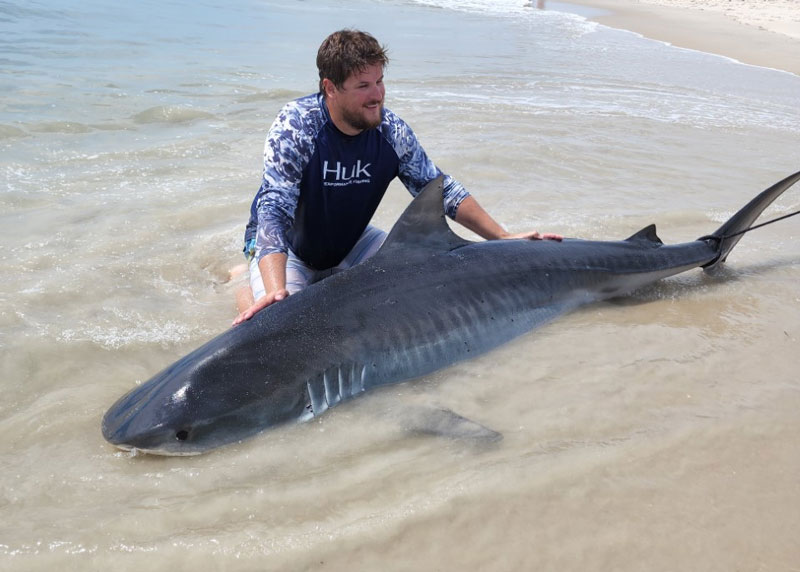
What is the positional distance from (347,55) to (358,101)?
0.23m

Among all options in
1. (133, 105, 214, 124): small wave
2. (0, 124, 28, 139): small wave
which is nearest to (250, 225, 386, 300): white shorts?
(0, 124, 28, 139): small wave

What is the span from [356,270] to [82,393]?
1.30 meters

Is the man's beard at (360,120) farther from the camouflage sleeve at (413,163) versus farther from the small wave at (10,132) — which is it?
the small wave at (10,132)

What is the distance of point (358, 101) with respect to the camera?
12.0 feet

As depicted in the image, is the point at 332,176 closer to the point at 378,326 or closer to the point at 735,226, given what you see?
the point at 378,326

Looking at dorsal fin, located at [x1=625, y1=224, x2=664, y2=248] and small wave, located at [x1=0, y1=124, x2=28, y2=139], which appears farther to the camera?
small wave, located at [x1=0, y1=124, x2=28, y2=139]

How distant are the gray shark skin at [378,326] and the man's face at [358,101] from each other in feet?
1.77

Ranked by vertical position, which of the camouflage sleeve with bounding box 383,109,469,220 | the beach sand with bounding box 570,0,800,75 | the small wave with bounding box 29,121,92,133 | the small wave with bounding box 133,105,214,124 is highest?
the beach sand with bounding box 570,0,800,75

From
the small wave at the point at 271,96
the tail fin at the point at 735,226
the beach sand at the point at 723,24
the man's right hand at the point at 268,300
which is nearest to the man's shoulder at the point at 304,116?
the man's right hand at the point at 268,300

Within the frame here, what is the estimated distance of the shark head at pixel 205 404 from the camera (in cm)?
263

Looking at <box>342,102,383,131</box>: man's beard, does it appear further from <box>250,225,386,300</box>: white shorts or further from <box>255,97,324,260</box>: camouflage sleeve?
<box>250,225,386,300</box>: white shorts

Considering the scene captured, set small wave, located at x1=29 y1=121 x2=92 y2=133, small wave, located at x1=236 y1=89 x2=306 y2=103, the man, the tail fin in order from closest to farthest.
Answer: the man → the tail fin → small wave, located at x1=29 y1=121 x2=92 y2=133 → small wave, located at x1=236 y1=89 x2=306 y2=103

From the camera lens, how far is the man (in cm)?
A: 357

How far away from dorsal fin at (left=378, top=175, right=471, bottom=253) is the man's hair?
27.1 inches
